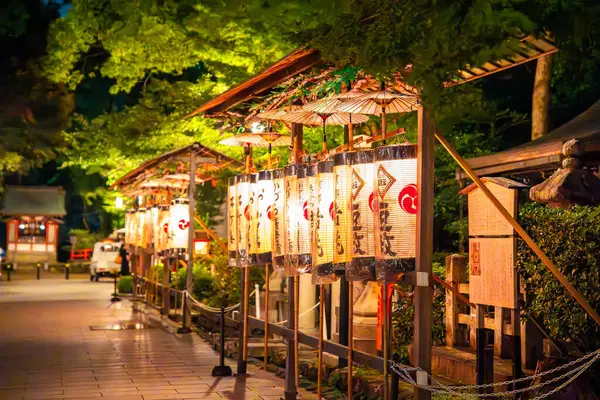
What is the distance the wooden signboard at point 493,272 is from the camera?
9.13 meters

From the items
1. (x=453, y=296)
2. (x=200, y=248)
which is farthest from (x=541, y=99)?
(x=200, y=248)

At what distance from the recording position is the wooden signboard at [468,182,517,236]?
9.16m

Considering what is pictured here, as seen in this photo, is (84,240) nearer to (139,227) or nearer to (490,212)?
(139,227)

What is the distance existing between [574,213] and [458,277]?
276 cm

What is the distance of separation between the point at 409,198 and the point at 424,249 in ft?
2.06

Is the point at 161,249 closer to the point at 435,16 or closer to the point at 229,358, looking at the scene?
the point at 229,358

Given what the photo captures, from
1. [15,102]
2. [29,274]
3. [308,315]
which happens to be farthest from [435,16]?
[29,274]

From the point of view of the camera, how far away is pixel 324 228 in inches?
384

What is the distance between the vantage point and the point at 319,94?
417 inches

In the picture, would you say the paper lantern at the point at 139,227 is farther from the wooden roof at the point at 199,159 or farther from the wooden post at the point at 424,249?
the wooden post at the point at 424,249

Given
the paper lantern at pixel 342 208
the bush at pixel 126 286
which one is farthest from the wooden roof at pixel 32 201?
the paper lantern at pixel 342 208

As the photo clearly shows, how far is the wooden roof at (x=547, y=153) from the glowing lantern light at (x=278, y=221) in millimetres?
4216

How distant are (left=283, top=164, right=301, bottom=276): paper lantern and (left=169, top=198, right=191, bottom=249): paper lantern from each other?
12179 millimetres

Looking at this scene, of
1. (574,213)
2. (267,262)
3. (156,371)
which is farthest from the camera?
(156,371)
